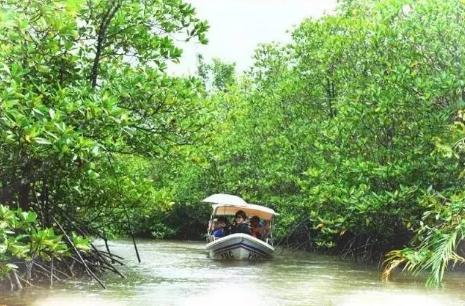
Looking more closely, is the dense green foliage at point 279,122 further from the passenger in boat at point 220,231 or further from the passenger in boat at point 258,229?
the passenger in boat at point 220,231

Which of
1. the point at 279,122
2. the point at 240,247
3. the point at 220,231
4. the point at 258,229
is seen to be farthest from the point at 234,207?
the point at 240,247

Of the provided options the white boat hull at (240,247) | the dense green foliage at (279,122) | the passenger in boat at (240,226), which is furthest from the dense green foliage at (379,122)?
the passenger in boat at (240,226)

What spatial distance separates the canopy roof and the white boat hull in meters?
1.05

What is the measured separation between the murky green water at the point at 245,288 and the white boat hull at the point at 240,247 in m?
0.28

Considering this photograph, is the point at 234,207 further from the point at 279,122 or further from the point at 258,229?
the point at 279,122

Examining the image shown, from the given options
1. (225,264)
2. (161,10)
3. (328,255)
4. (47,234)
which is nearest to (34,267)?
(47,234)

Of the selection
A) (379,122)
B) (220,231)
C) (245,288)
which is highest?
(379,122)

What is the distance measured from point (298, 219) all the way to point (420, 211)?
19.4 ft

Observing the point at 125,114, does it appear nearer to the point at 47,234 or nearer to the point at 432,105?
the point at 47,234

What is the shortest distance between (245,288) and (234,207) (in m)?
8.05

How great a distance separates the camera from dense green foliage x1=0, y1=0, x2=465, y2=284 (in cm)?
611

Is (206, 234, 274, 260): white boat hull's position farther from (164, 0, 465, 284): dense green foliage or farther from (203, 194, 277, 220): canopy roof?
(164, 0, 465, 284): dense green foliage

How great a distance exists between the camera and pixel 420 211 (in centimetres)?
1184

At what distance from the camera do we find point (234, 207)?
57.6 ft
